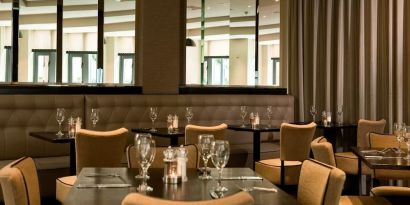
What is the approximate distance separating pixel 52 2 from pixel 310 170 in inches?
217

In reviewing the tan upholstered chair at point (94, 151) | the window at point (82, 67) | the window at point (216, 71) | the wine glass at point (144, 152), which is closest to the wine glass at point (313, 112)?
the window at point (216, 71)

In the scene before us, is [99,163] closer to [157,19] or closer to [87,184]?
[87,184]

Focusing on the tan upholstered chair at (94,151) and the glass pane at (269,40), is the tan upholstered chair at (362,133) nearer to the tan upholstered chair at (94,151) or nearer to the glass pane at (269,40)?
the glass pane at (269,40)

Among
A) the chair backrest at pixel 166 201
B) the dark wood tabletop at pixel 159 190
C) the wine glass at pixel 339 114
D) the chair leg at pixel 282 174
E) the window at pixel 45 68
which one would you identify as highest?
the window at pixel 45 68

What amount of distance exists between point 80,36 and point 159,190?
6.35 metres

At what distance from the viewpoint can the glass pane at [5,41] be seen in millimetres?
6387

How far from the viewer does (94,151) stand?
162 inches

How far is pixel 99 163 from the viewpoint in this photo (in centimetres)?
412

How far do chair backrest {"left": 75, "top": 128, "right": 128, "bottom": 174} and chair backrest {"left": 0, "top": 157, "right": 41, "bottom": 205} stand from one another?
5.18 ft

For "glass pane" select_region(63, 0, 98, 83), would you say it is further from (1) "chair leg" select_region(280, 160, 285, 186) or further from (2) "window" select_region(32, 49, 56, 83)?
(1) "chair leg" select_region(280, 160, 285, 186)

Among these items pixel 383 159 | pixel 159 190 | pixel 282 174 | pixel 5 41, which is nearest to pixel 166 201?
pixel 159 190

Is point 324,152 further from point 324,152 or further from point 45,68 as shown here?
point 45,68

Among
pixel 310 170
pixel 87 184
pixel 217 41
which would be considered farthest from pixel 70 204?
pixel 217 41

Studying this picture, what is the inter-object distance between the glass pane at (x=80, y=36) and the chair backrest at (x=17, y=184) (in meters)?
4.57
